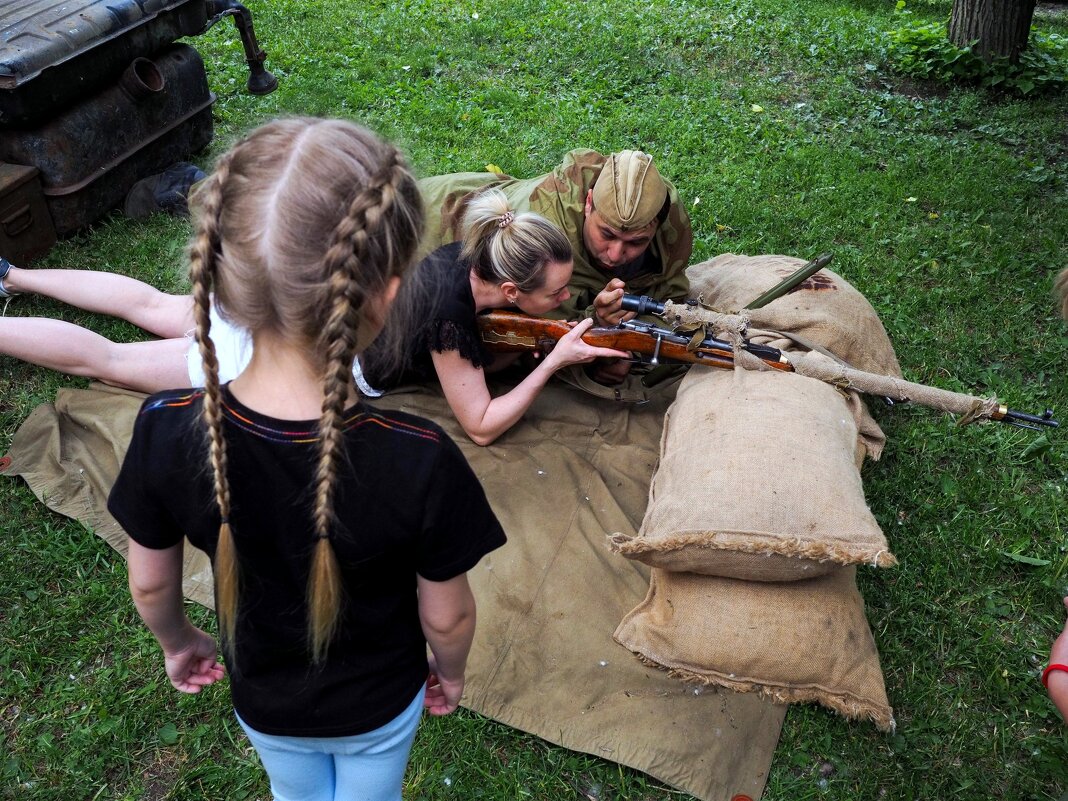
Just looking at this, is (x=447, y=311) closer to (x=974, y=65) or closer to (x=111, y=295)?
(x=111, y=295)

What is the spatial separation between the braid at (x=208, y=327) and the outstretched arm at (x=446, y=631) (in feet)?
1.24

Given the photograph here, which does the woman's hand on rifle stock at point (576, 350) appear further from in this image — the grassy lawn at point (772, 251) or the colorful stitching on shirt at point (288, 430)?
the colorful stitching on shirt at point (288, 430)

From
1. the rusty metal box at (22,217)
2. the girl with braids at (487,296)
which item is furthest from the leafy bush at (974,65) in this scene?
the rusty metal box at (22,217)

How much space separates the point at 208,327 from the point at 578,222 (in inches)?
107

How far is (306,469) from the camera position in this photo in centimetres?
134

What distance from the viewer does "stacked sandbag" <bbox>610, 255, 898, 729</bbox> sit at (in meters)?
2.72

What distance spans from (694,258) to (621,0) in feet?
15.2

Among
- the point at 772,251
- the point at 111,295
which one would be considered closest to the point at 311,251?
the point at 111,295

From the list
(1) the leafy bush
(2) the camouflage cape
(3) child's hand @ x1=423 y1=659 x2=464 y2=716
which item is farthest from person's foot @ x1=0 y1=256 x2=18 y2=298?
(1) the leafy bush

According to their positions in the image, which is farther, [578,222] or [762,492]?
[578,222]

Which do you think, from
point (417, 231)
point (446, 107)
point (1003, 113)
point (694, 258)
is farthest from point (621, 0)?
point (417, 231)

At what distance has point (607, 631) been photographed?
3.02 m

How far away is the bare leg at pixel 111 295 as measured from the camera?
4.02 m

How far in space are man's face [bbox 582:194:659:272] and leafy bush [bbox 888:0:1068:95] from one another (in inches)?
186
